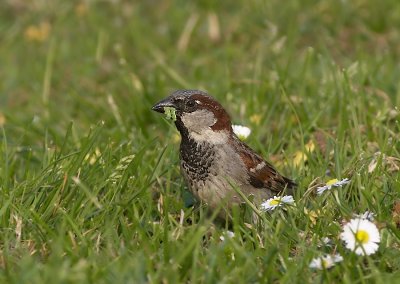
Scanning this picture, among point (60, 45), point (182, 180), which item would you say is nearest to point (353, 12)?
point (60, 45)

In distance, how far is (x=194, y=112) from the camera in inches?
175

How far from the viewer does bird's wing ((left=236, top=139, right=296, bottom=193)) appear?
4.41 metres

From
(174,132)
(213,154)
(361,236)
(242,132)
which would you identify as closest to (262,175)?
(213,154)

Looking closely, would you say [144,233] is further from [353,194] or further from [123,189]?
[353,194]

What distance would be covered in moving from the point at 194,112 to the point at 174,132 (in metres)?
0.69

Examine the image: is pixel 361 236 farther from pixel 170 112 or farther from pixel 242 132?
pixel 242 132

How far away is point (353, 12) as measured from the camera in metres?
7.34

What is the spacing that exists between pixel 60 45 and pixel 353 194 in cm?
409

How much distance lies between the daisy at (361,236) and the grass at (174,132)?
0.17 feet

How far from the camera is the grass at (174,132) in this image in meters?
3.40

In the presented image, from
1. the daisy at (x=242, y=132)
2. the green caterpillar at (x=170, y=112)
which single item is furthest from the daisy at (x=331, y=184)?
the daisy at (x=242, y=132)

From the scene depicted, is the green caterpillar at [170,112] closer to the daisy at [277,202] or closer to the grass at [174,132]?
the grass at [174,132]

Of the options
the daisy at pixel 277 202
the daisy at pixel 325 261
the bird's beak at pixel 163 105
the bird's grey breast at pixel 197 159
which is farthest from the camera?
the bird's beak at pixel 163 105

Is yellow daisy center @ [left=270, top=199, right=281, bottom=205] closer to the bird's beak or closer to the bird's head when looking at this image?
the bird's head
